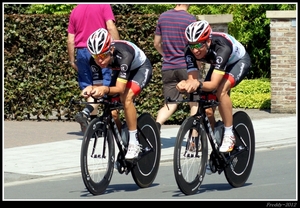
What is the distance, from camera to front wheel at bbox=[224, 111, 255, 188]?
1009cm

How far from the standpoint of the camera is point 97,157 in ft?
31.6

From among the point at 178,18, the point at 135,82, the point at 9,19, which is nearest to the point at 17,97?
the point at 9,19

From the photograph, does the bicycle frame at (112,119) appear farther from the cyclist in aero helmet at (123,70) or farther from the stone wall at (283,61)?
the stone wall at (283,61)

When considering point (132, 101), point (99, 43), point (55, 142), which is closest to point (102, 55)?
point (99, 43)

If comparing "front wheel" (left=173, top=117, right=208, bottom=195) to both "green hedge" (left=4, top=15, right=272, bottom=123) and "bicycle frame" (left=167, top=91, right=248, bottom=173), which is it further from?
"green hedge" (left=4, top=15, right=272, bottom=123)

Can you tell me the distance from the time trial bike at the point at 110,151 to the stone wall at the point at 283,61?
24.6ft

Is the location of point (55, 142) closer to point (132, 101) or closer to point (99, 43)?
point (132, 101)

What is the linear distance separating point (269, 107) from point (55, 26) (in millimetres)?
4947

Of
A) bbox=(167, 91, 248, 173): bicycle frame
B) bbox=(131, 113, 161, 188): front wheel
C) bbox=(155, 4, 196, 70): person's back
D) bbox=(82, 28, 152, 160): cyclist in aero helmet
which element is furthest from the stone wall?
bbox=(82, 28, 152, 160): cyclist in aero helmet

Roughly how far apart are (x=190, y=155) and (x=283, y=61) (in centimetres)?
848

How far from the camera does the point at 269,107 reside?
18453 mm

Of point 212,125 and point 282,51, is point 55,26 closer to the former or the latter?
point 282,51

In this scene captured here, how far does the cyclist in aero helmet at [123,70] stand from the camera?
31.0 ft

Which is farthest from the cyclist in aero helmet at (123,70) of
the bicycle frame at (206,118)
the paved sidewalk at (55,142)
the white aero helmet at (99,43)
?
the paved sidewalk at (55,142)
